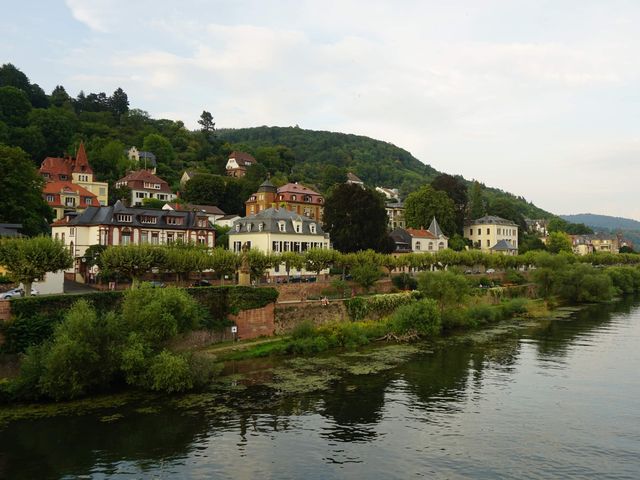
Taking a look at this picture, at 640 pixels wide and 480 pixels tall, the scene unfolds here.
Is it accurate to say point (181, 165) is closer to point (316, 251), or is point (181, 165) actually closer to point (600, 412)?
point (316, 251)

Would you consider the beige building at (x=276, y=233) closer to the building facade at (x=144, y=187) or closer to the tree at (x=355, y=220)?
the tree at (x=355, y=220)

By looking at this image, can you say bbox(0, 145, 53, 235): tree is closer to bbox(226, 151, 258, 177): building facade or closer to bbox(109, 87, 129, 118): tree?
bbox(226, 151, 258, 177): building facade

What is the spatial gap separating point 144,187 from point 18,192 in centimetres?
Answer: 3509

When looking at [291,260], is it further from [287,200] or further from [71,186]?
[71,186]

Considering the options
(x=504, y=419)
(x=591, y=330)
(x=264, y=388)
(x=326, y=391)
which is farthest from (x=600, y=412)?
(x=591, y=330)

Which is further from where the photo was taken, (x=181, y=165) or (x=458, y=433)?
(x=181, y=165)

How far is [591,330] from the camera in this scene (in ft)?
166

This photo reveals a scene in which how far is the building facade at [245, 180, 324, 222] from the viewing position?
86062 mm

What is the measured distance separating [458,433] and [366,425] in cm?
404

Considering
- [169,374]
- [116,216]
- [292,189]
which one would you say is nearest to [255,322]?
[169,374]

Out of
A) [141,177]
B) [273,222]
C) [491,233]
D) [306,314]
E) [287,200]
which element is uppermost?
[141,177]

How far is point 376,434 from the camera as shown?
78.1 feet

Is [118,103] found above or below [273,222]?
above

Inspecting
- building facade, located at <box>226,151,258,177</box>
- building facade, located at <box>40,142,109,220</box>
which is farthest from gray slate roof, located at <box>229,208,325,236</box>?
building facade, located at <box>226,151,258,177</box>
